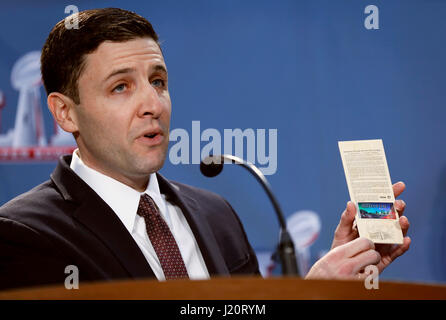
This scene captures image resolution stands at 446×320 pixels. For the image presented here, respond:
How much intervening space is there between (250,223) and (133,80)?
104 centimetres

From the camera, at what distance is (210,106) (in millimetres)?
2283

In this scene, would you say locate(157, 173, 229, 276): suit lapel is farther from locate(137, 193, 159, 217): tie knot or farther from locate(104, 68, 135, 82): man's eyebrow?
locate(104, 68, 135, 82): man's eyebrow

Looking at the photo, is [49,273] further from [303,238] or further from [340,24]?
[340,24]

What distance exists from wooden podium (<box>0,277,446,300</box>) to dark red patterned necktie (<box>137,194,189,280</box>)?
27.9 inches

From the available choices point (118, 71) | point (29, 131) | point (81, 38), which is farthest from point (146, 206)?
point (29, 131)

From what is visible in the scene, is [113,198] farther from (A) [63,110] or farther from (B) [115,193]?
(A) [63,110]

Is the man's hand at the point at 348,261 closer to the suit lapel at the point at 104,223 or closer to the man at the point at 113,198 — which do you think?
the man at the point at 113,198

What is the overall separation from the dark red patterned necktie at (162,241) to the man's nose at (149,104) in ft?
0.81

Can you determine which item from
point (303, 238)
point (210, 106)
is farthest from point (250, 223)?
point (210, 106)

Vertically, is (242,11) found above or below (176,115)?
above

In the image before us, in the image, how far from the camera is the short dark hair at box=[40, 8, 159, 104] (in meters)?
1.51

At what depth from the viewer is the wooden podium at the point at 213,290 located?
0.74 m

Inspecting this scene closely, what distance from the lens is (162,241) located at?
1517 millimetres

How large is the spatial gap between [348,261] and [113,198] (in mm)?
656
